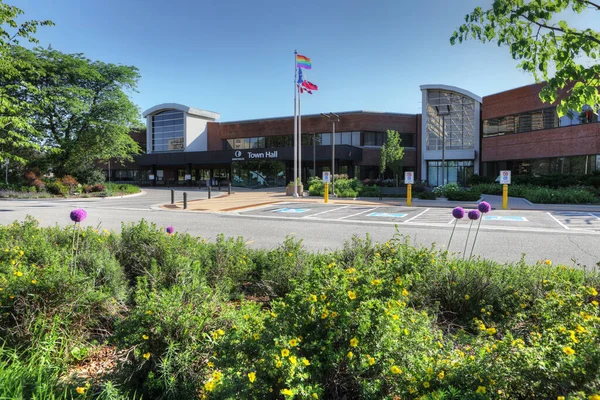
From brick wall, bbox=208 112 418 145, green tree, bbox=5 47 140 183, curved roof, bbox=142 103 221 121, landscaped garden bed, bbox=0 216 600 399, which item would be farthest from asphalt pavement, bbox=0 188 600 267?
curved roof, bbox=142 103 221 121

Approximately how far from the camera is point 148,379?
2561 mm

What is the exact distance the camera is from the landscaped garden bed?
2.13m

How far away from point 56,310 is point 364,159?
41100mm

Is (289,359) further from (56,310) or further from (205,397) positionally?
(56,310)

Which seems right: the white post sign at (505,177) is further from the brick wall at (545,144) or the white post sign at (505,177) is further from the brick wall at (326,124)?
the brick wall at (326,124)

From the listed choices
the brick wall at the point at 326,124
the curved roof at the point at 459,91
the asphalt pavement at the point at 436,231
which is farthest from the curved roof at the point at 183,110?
the asphalt pavement at the point at 436,231

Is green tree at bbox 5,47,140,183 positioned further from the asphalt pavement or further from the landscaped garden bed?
the landscaped garden bed

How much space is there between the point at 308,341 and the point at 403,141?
148 feet

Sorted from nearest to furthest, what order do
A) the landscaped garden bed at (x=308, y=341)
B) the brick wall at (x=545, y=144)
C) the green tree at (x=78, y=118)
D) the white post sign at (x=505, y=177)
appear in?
the landscaped garden bed at (x=308, y=341) < the white post sign at (x=505, y=177) < the brick wall at (x=545, y=144) < the green tree at (x=78, y=118)

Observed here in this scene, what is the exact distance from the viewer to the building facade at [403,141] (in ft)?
98.2

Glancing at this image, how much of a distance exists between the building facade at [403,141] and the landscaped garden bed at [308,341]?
81.2 feet

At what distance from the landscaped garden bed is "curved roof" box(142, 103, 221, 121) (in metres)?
50.5

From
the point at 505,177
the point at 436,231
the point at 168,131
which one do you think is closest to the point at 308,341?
the point at 436,231

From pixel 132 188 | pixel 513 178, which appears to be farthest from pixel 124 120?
pixel 513 178
